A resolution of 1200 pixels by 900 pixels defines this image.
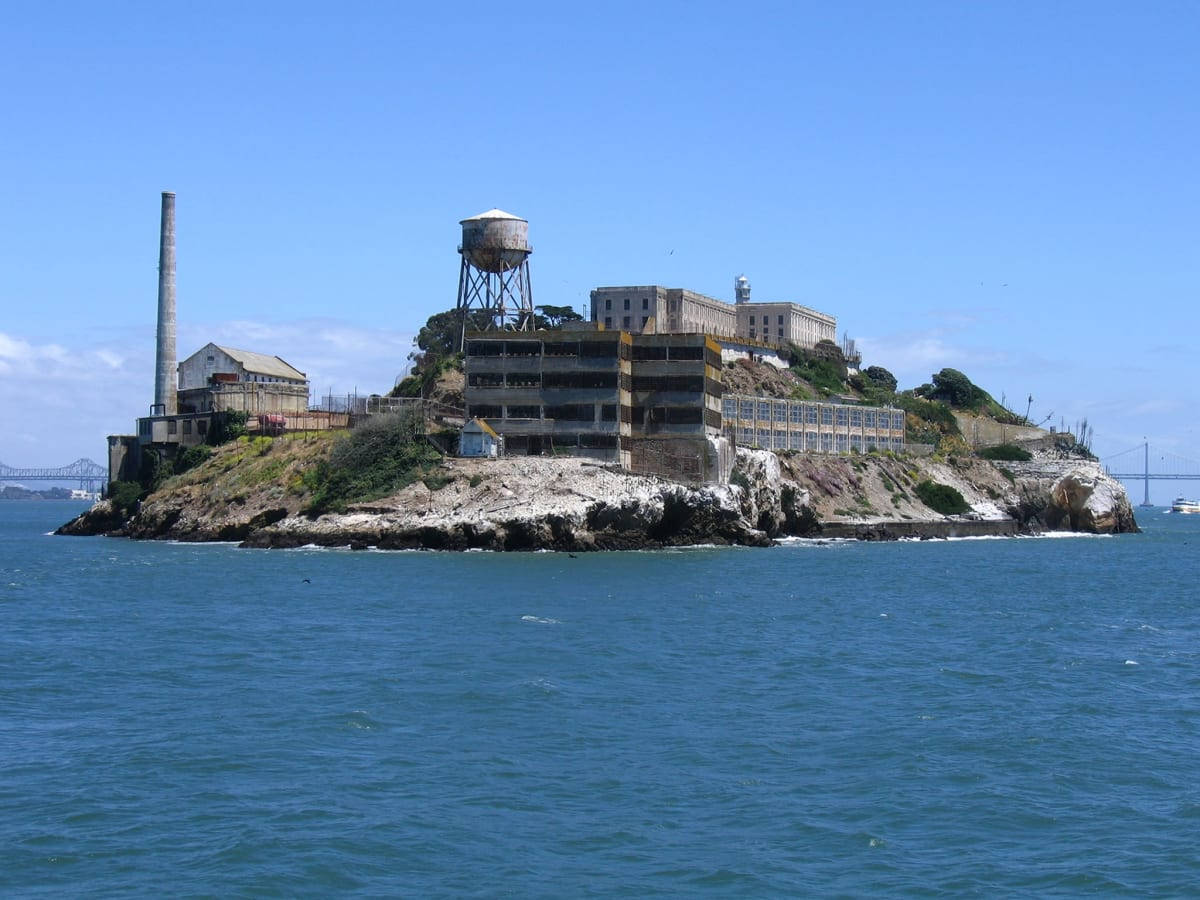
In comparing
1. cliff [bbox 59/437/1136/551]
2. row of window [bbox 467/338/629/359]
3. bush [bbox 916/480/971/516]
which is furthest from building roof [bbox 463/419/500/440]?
bush [bbox 916/480/971/516]

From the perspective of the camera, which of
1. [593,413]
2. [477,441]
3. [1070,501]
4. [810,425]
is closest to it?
[477,441]

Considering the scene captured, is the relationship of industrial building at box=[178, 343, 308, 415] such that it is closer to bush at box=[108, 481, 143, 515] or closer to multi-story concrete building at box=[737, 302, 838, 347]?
bush at box=[108, 481, 143, 515]

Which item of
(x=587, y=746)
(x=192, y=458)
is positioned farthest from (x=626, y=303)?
(x=587, y=746)

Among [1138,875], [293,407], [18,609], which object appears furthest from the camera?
[293,407]

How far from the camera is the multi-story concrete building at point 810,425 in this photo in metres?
121

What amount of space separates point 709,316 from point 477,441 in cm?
6162

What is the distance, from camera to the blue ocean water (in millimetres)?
23328

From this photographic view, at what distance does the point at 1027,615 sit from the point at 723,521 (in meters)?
34.9

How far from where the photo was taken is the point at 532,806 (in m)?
26.4

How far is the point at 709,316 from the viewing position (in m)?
150

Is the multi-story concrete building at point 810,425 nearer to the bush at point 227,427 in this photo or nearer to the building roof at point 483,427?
the building roof at point 483,427

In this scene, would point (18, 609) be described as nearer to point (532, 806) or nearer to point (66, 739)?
point (66, 739)

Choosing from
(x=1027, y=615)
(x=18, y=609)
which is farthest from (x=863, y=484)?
(x=18, y=609)

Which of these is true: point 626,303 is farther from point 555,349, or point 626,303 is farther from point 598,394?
point 598,394
